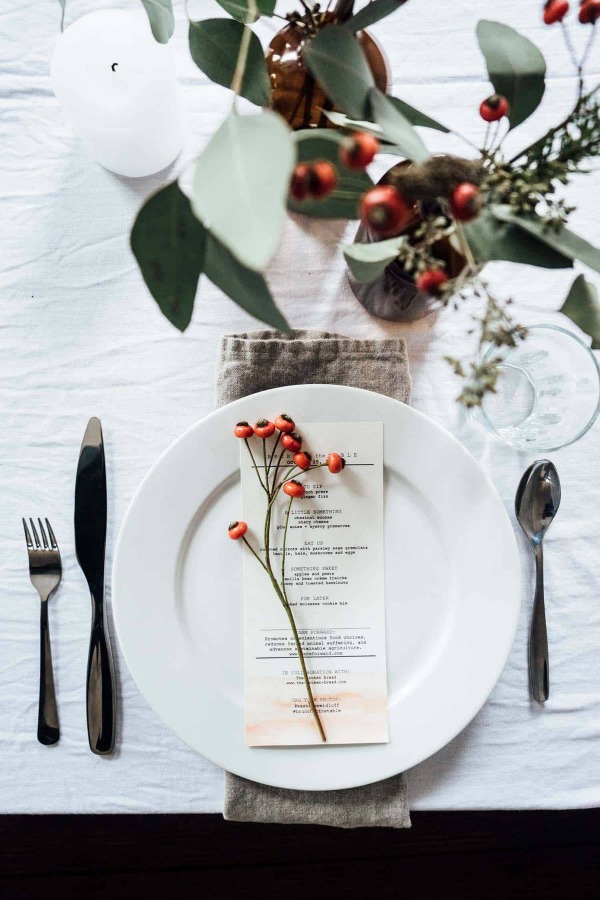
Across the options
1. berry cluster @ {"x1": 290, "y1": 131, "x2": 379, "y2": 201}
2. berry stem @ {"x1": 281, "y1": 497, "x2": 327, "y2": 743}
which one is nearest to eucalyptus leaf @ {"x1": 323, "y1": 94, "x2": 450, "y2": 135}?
berry cluster @ {"x1": 290, "y1": 131, "x2": 379, "y2": 201}

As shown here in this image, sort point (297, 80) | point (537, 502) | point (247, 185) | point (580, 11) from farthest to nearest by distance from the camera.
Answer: point (537, 502)
point (297, 80)
point (580, 11)
point (247, 185)

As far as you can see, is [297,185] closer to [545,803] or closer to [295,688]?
[295,688]

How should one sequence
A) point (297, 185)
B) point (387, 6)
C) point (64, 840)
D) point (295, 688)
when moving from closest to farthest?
1. point (297, 185)
2. point (387, 6)
3. point (295, 688)
4. point (64, 840)

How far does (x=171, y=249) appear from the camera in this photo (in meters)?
0.36

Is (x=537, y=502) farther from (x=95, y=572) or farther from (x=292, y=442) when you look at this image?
(x=95, y=572)

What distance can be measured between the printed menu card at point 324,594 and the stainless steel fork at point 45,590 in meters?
0.19

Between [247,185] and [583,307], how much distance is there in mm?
247

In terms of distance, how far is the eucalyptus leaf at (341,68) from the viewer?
14.2 inches

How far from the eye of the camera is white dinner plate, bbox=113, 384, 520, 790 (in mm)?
592

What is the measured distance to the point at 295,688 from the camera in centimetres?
61

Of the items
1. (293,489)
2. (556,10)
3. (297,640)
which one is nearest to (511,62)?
(556,10)

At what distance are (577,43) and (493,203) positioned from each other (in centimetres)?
43

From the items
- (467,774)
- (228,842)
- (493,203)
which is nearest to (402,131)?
(493,203)

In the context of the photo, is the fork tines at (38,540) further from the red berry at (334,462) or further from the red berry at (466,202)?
the red berry at (466,202)
